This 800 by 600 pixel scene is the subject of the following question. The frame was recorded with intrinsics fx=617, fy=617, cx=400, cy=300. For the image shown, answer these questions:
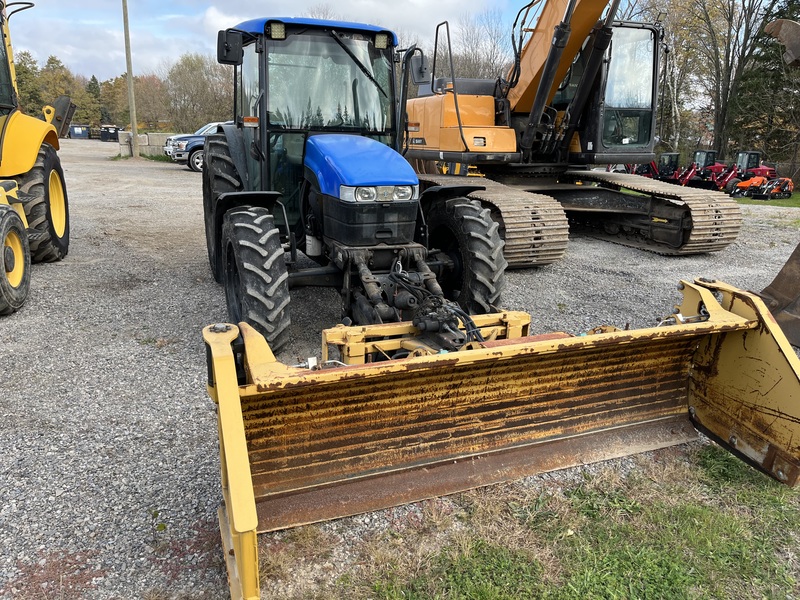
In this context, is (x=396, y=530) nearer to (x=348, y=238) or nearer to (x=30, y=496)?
(x=30, y=496)

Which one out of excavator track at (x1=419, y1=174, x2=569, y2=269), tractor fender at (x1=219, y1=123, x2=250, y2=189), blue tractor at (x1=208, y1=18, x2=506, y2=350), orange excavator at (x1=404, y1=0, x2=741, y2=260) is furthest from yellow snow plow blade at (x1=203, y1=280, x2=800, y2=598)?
orange excavator at (x1=404, y1=0, x2=741, y2=260)

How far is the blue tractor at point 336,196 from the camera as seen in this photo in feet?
13.0

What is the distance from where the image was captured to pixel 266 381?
236cm

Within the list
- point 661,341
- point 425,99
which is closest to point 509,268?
point 425,99

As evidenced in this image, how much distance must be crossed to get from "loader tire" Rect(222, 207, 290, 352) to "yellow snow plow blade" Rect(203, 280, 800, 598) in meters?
0.76

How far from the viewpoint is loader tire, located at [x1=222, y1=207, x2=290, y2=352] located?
3834mm

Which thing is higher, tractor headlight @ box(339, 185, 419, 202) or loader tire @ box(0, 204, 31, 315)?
tractor headlight @ box(339, 185, 419, 202)

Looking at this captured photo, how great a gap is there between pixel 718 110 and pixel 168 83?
1122 inches

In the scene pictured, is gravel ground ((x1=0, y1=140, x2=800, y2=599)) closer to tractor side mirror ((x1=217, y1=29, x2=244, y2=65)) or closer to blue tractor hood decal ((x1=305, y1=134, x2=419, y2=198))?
blue tractor hood decal ((x1=305, y1=134, x2=419, y2=198))

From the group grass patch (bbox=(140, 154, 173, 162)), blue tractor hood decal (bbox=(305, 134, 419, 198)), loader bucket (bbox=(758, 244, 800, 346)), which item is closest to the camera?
blue tractor hood decal (bbox=(305, 134, 419, 198))

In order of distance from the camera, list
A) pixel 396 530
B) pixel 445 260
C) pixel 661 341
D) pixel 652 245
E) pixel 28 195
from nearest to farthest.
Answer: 1. pixel 396 530
2. pixel 661 341
3. pixel 445 260
4. pixel 28 195
5. pixel 652 245

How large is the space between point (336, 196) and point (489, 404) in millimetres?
1858

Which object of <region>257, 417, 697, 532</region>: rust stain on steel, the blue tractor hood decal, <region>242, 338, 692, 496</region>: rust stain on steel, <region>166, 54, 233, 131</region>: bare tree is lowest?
<region>257, 417, 697, 532</region>: rust stain on steel

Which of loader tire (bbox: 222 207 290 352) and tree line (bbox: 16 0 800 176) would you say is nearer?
loader tire (bbox: 222 207 290 352)
